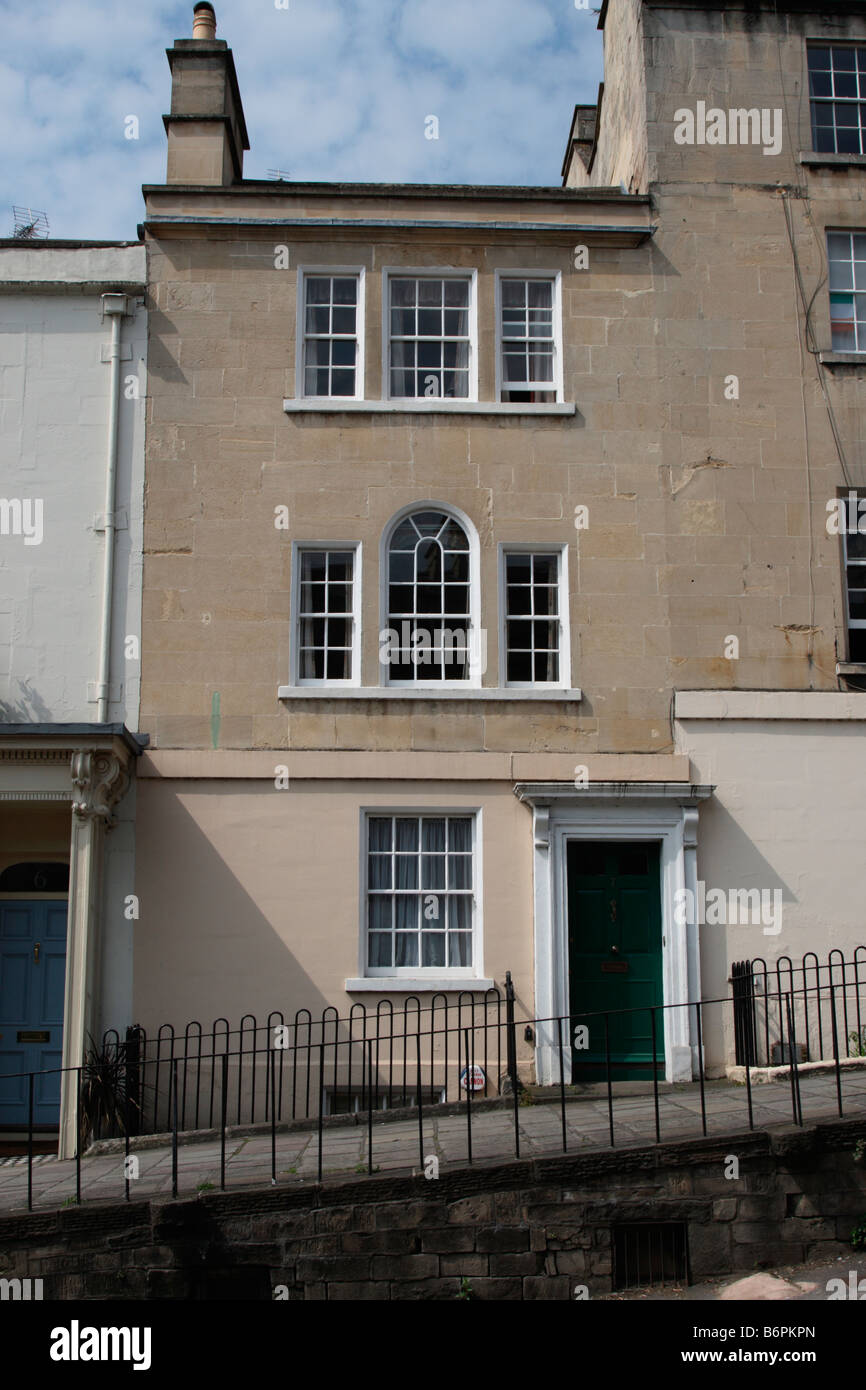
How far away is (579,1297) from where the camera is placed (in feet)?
27.9

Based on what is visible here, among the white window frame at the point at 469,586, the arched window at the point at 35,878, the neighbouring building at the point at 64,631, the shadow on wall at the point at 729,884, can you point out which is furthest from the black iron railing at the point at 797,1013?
the arched window at the point at 35,878

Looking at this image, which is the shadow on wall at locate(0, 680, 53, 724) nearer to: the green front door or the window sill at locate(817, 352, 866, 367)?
the green front door

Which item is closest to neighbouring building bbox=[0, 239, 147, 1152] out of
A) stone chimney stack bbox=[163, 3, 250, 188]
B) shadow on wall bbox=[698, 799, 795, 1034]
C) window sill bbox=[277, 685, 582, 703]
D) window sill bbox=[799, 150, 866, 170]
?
stone chimney stack bbox=[163, 3, 250, 188]

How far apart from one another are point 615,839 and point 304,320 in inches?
259

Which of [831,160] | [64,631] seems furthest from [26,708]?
[831,160]

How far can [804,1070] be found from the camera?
11289 millimetres

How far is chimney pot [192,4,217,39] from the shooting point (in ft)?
48.8

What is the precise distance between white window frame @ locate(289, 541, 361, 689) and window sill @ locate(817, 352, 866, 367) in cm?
551

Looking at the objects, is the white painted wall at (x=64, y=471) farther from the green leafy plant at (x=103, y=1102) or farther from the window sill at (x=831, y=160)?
the window sill at (x=831, y=160)

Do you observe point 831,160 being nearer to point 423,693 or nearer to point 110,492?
point 423,693

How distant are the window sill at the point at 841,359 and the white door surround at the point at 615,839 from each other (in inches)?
196

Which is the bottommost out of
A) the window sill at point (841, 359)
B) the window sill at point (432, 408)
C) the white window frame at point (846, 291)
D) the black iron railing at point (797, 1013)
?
the black iron railing at point (797, 1013)

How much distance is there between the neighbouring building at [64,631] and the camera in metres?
11.8

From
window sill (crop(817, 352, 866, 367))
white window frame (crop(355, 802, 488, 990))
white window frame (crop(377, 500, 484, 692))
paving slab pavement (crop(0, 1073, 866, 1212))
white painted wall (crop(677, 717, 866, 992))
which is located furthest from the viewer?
window sill (crop(817, 352, 866, 367))
